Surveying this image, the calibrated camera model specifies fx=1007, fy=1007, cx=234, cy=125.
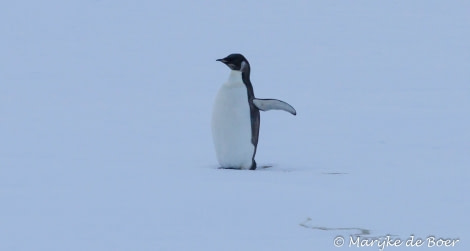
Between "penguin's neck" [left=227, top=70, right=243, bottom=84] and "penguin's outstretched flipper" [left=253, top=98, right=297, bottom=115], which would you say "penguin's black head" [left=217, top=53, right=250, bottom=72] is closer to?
"penguin's neck" [left=227, top=70, right=243, bottom=84]

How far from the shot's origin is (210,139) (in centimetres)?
741

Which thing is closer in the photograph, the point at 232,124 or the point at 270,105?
the point at 232,124

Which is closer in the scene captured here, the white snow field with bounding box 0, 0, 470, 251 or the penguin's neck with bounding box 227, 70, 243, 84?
the white snow field with bounding box 0, 0, 470, 251

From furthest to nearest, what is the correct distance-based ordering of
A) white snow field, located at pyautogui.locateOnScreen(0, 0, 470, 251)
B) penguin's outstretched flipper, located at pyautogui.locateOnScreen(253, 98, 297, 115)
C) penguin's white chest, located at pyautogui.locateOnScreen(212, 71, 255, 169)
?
1. penguin's outstretched flipper, located at pyautogui.locateOnScreen(253, 98, 297, 115)
2. penguin's white chest, located at pyautogui.locateOnScreen(212, 71, 255, 169)
3. white snow field, located at pyautogui.locateOnScreen(0, 0, 470, 251)

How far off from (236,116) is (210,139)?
179 centimetres

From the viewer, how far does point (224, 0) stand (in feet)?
76.4

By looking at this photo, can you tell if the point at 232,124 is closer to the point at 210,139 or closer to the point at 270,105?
the point at 270,105

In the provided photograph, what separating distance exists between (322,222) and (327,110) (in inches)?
212

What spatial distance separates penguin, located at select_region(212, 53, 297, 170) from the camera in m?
5.63

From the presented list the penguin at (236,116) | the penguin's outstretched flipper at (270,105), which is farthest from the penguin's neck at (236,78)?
the penguin's outstretched flipper at (270,105)

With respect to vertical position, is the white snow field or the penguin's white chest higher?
the penguin's white chest

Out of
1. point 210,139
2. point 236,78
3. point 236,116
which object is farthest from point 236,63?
point 210,139

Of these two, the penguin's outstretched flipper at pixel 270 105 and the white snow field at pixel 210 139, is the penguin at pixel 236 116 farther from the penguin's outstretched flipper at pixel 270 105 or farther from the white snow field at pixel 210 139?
the white snow field at pixel 210 139

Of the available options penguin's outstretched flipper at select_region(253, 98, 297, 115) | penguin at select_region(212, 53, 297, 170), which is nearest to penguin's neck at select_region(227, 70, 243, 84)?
penguin at select_region(212, 53, 297, 170)
